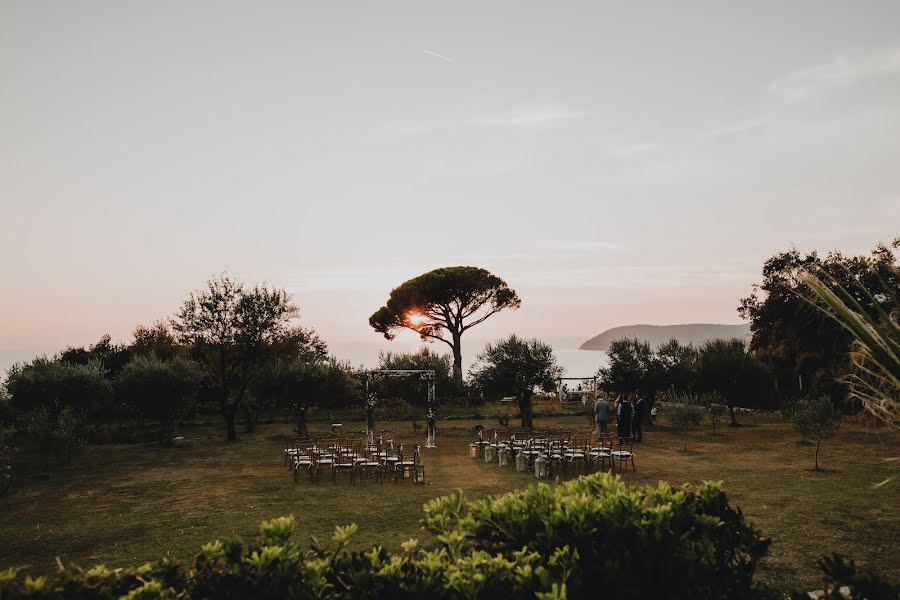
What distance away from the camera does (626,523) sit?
4.01 m

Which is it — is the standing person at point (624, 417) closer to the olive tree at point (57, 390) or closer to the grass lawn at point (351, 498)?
the grass lawn at point (351, 498)

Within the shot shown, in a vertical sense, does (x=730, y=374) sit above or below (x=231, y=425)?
above

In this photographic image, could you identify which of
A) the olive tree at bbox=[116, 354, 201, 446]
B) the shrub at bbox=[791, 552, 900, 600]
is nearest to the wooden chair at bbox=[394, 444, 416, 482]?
the shrub at bbox=[791, 552, 900, 600]

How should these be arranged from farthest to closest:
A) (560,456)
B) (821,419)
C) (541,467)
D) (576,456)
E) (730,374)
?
A: (730,374), (821,419), (576,456), (560,456), (541,467)

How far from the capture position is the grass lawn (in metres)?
8.82

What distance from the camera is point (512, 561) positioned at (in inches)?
147

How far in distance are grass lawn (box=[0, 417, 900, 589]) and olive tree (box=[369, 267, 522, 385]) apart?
23.0m

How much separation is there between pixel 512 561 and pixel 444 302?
131 ft

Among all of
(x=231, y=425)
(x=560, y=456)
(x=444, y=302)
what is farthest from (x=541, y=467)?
(x=444, y=302)

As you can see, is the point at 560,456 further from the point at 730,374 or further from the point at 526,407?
the point at 730,374

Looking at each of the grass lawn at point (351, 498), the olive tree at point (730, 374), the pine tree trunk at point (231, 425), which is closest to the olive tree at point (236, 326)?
the pine tree trunk at point (231, 425)

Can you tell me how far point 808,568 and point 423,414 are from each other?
85.4 feet

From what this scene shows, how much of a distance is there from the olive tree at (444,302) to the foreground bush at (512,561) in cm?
3822

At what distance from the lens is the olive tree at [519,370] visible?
2605 centimetres
